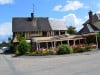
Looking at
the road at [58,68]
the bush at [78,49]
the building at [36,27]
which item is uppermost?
the building at [36,27]

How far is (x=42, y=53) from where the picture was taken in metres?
40.7

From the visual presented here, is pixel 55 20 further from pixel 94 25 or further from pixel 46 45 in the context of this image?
pixel 46 45

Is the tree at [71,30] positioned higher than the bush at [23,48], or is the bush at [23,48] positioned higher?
the tree at [71,30]

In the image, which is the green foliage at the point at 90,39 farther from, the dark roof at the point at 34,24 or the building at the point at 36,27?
the dark roof at the point at 34,24

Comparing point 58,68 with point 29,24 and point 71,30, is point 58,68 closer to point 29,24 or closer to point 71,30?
point 29,24

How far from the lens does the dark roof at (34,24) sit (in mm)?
70188

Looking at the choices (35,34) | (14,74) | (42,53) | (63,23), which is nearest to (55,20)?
(63,23)

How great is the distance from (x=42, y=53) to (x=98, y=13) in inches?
1562

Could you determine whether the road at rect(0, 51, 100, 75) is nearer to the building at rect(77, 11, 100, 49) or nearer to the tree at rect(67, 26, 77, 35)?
the building at rect(77, 11, 100, 49)

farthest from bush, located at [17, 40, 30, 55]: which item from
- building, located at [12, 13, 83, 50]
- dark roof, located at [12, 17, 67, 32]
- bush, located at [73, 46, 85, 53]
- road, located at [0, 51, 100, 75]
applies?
dark roof, located at [12, 17, 67, 32]

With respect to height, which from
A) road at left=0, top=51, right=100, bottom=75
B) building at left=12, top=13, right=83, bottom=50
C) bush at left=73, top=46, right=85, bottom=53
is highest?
building at left=12, top=13, right=83, bottom=50

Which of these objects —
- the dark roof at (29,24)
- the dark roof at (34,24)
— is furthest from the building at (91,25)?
the dark roof at (29,24)

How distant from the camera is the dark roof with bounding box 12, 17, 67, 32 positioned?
70.2 m

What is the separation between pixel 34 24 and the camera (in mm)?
71688
